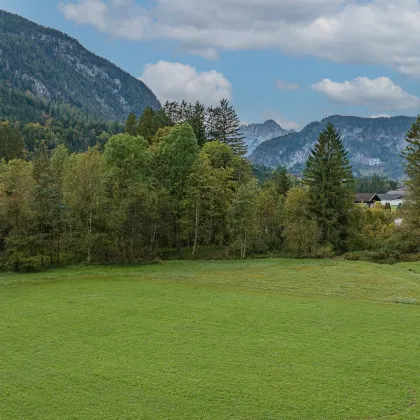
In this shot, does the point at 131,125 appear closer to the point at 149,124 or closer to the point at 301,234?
the point at 149,124

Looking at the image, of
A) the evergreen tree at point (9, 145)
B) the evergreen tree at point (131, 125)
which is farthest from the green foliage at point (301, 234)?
the evergreen tree at point (9, 145)

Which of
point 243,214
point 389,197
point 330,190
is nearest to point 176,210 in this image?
point 243,214

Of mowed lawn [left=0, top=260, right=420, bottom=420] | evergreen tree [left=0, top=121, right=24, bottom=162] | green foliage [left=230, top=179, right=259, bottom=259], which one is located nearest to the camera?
mowed lawn [left=0, top=260, right=420, bottom=420]

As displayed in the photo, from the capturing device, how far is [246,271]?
1490 inches

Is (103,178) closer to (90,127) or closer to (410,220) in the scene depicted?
(410,220)

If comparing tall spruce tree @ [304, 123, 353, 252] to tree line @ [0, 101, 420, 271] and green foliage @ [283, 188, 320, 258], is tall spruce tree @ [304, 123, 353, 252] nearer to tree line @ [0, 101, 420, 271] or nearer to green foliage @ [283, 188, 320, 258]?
tree line @ [0, 101, 420, 271]

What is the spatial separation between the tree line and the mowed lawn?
342 inches

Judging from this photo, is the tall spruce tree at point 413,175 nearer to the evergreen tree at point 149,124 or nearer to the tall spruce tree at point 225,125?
the tall spruce tree at point 225,125

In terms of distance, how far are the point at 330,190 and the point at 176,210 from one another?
693 inches

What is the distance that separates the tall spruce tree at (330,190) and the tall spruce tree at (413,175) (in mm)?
6805

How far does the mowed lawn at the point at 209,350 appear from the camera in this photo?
43.9ft

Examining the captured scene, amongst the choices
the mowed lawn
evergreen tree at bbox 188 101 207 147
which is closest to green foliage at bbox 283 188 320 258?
the mowed lawn

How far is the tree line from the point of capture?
1559 inches

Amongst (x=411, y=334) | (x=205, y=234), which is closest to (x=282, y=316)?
(x=411, y=334)
